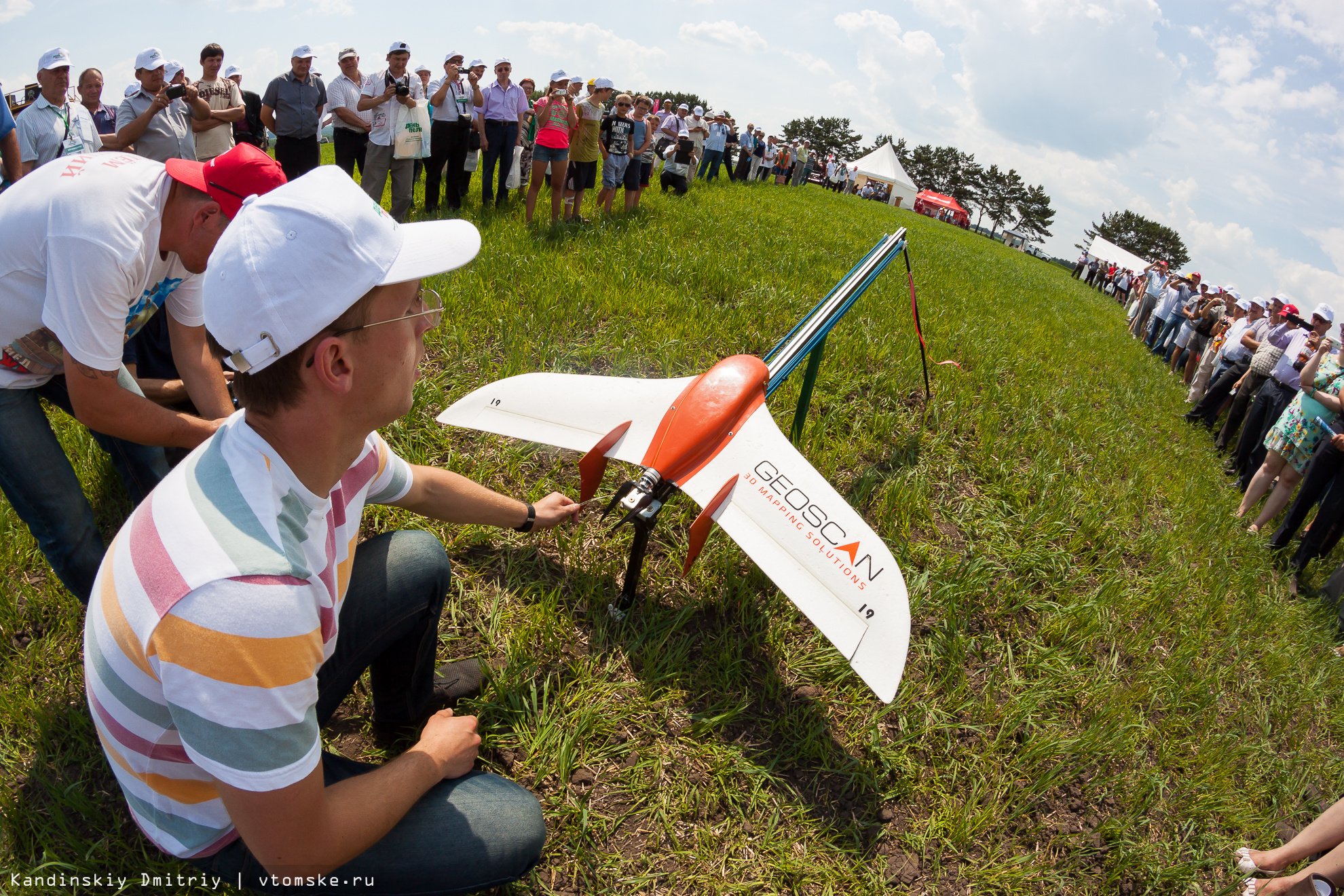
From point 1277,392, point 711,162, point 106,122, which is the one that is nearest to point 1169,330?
point 1277,392

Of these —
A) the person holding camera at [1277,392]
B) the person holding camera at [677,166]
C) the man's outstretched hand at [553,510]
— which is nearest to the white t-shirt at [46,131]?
the man's outstretched hand at [553,510]

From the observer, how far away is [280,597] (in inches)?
51.4

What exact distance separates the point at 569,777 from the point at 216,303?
2025 mm

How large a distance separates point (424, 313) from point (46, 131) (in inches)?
272

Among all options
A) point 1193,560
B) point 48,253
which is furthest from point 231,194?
point 1193,560

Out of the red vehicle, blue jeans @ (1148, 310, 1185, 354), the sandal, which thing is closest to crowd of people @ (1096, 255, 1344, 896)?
the sandal

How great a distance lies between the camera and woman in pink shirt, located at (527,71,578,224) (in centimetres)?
892

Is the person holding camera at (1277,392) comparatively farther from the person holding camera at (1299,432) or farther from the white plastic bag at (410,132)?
the white plastic bag at (410,132)

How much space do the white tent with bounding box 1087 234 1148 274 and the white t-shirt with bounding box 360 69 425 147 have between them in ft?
121

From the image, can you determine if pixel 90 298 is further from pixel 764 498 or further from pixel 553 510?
pixel 764 498

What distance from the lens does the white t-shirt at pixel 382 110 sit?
813 cm

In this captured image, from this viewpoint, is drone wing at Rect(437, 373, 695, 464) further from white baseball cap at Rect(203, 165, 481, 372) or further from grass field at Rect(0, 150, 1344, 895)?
white baseball cap at Rect(203, 165, 481, 372)

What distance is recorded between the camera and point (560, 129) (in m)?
8.95

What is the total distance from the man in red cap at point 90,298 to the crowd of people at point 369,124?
14.9 ft
